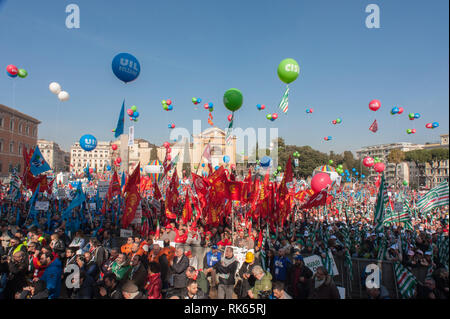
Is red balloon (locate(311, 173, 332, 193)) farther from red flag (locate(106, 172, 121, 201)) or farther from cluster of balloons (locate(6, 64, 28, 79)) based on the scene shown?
cluster of balloons (locate(6, 64, 28, 79))

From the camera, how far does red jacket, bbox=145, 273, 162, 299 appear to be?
5045 millimetres

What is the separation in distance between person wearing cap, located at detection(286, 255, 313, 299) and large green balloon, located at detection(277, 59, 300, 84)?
Answer: 6971mm

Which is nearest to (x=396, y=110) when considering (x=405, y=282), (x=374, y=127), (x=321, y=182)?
(x=374, y=127)

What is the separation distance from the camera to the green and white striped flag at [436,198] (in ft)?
17.9

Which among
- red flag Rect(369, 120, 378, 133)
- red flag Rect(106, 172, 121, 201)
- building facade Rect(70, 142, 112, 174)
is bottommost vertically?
red flag Rect(106, 172, 121, 201)

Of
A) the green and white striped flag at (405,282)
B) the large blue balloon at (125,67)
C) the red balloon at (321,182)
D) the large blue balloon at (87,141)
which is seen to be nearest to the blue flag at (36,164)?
the large blue balloon at (87,141)

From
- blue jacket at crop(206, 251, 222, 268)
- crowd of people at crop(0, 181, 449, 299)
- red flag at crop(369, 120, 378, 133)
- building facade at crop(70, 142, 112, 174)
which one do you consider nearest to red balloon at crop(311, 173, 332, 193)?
crowd of people at crop(0, 181, 449, 299)

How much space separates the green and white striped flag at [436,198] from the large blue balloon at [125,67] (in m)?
8.94

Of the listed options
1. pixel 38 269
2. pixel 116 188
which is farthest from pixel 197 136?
pixel 38 269

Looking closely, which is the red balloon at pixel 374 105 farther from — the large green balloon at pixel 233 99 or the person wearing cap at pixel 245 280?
the person wearing cap at pixel 245 280
